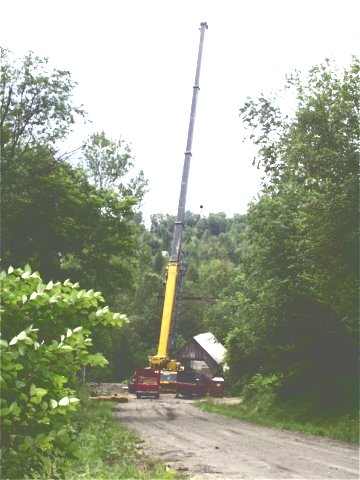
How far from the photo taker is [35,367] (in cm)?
397

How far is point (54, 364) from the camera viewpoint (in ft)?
13.6

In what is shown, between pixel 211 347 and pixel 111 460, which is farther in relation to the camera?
pixel 211 347

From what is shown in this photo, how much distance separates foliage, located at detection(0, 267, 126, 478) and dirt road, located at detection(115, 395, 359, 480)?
756 cm

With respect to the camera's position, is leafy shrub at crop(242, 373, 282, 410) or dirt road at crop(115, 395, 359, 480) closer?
dirt road at crop(115, 395, 359, 480)

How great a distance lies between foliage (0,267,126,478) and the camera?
3.86 metres

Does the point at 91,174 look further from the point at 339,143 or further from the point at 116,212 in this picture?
the point at 339,143

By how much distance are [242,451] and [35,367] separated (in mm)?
12444

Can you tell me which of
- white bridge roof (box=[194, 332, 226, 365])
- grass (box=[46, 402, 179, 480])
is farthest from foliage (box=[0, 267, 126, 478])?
→ white bridge roof (box=[194, 332, 226, 365])

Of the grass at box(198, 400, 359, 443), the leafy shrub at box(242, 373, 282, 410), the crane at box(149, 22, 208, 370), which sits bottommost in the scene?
the grass at box(198, 400, 359, 443)

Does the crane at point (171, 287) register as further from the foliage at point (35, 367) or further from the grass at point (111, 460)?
the foliage at point (35, 367)

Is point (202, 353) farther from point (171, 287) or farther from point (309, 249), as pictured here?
point (309, 249)

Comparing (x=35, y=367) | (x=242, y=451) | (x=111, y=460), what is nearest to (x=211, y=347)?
(x=242, y=451)

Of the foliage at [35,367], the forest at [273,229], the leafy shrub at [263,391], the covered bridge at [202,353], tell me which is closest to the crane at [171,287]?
the forest at [273,229]

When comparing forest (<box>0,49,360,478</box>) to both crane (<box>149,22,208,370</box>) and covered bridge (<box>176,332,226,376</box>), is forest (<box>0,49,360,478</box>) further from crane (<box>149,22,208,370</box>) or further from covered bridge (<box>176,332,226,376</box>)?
covered bridge (<box>176,332,226,376</box>)
